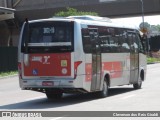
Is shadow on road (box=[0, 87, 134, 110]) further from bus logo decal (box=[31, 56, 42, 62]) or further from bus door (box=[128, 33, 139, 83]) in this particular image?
bus door (box=[128, 33, 139, 83])

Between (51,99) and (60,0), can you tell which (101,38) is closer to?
(51,99)

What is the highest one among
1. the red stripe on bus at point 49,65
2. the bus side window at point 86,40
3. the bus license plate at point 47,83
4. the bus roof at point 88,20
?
the bus roof at point 88,20

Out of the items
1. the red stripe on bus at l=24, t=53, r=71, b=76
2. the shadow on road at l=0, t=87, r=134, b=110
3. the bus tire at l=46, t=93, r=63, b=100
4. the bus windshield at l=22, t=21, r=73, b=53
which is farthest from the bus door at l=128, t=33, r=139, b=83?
the red stripe on bus at l=24, t=53, r=71, b=76

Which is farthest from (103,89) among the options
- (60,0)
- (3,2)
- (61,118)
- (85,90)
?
(3,2)

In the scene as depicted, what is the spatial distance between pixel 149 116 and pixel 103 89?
6414mm

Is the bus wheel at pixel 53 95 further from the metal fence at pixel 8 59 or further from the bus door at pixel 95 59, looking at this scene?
the metal fence at pixel 8 59

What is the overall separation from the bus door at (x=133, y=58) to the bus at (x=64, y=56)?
8.83 feet

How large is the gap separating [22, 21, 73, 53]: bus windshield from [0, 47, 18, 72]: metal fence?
26.3 meters

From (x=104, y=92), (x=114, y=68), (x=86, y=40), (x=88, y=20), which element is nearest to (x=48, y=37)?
(x=86, y=40)

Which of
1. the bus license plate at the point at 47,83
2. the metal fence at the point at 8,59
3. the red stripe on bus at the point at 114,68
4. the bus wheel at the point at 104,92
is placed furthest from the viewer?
the metal fence at the point at 8,59

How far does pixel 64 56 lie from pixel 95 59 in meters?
1.65

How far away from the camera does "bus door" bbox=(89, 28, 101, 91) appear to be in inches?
744

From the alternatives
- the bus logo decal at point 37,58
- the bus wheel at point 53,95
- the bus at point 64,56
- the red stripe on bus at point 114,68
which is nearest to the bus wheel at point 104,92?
the bus at point 64,56

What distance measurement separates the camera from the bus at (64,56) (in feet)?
58.5
